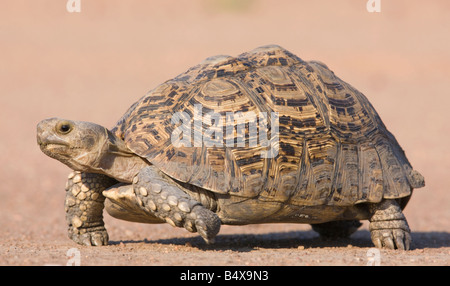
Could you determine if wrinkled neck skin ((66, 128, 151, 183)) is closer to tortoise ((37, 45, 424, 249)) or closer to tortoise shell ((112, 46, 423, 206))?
tortoise ((37, 45, 424, 249))

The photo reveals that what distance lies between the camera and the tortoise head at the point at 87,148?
6229 millimetres

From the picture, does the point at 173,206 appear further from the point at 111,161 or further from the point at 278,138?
the point at 278,138

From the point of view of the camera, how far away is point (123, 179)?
6527mm

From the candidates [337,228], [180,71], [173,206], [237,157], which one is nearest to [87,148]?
[173,206]

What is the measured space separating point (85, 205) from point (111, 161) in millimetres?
728

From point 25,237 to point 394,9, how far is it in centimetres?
4414

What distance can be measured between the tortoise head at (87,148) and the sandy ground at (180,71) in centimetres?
82

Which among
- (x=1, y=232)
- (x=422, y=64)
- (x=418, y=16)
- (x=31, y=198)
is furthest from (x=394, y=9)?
(x=1, y=232)

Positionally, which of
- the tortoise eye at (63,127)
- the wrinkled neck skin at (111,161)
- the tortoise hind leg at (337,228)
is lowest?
the tortoise hind leg at (337,228)

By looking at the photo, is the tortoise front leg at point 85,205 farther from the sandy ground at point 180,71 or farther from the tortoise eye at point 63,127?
the tortoise eye at point 63,127

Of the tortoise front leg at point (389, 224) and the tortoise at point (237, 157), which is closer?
the tortoise at point (237, 157)

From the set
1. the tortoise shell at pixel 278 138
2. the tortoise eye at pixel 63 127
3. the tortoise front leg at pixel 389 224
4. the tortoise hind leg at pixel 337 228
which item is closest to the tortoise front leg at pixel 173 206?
the tortoise shell at pixel 278 138

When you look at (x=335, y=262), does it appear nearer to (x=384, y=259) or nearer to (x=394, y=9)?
(x=384, y=259)

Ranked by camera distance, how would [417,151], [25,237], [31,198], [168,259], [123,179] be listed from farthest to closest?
[417,151] < [31,198] < [25,237] < [123,179] < [168,259]
